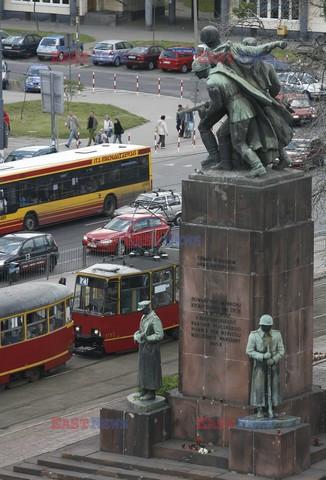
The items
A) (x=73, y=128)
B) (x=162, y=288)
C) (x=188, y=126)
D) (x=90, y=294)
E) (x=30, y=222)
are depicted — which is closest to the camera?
(x=90, y=294)

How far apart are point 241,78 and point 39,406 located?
1038 centimetres

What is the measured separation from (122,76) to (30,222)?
31.3m

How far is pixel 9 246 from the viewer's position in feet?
159

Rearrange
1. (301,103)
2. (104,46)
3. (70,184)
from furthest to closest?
(104,46)
(301,103)
(70,184)

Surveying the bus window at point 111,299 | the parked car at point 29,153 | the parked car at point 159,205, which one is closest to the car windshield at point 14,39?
the parked car at point 29,153

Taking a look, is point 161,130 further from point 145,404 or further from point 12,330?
point 145,404

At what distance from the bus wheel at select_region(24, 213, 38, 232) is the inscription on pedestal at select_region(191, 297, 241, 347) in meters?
25.6

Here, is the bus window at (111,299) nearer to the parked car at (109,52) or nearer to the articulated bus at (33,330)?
the articulated bus at (33,330)

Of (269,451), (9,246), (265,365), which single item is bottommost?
(9,246)

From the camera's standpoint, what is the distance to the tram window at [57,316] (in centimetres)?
3972

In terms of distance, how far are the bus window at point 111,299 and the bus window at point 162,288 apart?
1.35 metres

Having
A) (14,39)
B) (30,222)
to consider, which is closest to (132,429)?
(30,222)

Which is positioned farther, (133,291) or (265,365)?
(133,291)

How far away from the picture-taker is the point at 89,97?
7969cm
